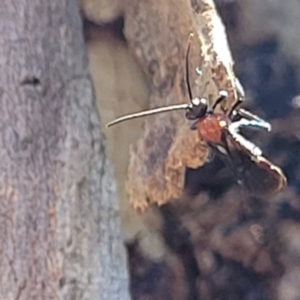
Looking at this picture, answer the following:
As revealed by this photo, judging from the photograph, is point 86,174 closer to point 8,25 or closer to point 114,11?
point 8,25

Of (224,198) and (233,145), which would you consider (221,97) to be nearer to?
(233,145)

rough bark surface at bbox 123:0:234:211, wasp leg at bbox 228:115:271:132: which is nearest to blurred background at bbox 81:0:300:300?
rough bark surface at bbox 123:0:234:211

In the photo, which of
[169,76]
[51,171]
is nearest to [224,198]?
[169,76]

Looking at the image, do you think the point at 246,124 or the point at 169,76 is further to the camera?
the point at 169,76

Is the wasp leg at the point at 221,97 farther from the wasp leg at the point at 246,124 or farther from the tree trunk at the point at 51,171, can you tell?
the tree trunk at the point at 51,171

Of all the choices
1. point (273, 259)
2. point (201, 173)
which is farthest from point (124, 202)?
point (273, 259)

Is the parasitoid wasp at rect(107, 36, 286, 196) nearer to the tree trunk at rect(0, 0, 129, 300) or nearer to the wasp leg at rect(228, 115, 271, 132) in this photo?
the wasp leg at rect(228, 115, 271, 132)

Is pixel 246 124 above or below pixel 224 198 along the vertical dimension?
above
